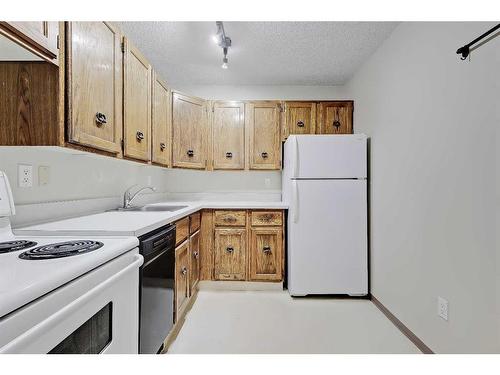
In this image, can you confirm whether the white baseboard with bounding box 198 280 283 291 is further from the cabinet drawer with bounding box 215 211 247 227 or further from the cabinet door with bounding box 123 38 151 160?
the cabinet door with bounding box 123 38 151 160

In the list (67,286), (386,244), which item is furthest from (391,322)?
(67,286)

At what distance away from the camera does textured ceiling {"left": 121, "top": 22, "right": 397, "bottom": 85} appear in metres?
2.24

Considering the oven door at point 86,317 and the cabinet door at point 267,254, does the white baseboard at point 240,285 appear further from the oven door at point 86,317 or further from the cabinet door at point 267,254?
the oven door at point 86,317

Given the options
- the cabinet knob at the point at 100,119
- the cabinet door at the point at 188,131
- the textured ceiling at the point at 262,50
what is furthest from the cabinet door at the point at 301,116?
the cabinet knob at the point at 100,119

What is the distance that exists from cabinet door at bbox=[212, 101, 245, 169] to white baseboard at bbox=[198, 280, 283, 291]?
1264 mm

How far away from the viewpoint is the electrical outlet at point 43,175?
1.51 metres

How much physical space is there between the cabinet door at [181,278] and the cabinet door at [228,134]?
1.24 metres

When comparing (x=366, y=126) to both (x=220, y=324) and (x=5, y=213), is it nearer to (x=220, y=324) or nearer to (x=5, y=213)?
(x=220, y=324)

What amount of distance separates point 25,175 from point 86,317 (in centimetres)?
98

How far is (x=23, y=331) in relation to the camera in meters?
0.60

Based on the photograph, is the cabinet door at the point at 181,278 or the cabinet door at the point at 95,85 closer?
the cabinet door at the point at 95,85

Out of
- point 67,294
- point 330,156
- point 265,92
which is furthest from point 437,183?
point 265,92

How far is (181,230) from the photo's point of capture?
2143mm
